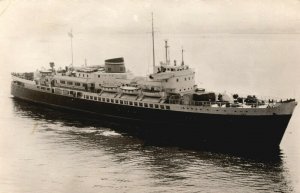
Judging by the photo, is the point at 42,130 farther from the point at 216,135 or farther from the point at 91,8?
the point at 216,135

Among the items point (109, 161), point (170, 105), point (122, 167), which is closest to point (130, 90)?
point (170, 105)

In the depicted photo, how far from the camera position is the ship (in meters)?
32.8

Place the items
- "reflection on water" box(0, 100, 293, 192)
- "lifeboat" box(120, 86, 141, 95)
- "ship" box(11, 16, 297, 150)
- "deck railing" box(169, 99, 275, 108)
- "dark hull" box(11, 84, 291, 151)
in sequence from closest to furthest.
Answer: "reflection on water" box(0, 100, 293, 192) < "dark hull" box(11, 84, 291, 151) < "ship" box(11, 16, 297, 150) < "deck railing" box(169, 99, 275, 108) < "lifeboat" box(120, 86, 141, 95)

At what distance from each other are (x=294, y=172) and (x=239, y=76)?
40.7m

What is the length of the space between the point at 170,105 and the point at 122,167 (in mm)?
9793

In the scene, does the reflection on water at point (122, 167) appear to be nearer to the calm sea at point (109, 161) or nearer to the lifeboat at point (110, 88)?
the calm sea at point (109, 161)

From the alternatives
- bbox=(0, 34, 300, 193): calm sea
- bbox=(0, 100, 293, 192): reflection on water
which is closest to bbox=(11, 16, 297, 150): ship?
bbox=(0, 34, 300, 193): calm sea

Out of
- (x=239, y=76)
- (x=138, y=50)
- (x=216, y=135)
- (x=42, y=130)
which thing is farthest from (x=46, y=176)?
(x=138, y=50)

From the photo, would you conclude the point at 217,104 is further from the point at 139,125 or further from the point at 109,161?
the point at 109,161

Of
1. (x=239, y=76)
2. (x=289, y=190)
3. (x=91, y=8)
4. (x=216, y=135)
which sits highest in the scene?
(x=91, y=8)

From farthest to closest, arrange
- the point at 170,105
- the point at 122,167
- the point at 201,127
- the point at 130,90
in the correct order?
the point at 130,90 < the point at 170,105 < the point at 201,127 < the point at 122,167

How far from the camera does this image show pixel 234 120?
3341 centimetres

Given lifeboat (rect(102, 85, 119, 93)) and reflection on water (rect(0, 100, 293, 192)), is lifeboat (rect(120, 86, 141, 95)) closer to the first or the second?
lifeboat (rect(102, 85, 119, 93))

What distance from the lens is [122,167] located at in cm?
2866
